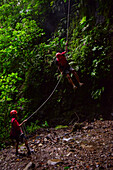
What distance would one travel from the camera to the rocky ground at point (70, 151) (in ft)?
10.7

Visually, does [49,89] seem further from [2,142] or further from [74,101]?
[2,142]

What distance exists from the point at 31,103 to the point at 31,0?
811cm

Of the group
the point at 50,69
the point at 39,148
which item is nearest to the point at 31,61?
the point at 50,69

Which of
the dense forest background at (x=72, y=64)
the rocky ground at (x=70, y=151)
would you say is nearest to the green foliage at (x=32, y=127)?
the dense forest background at (x=72, y=64)

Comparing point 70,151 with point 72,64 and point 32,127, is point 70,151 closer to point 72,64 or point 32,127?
Answer: point 32,127

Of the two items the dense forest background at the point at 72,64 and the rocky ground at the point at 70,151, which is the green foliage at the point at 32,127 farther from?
the rocky ground at the point at 70,151

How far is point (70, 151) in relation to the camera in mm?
3928

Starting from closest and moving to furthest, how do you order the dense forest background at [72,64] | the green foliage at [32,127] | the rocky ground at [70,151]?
the rocky ground at [70,151]
the dense forest background at [72,64]
the green foliage at [32,127]

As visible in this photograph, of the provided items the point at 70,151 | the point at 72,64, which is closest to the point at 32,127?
the point at 70,151

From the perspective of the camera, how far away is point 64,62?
16.6 ft

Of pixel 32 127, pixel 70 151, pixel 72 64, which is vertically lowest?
pixel 70 151

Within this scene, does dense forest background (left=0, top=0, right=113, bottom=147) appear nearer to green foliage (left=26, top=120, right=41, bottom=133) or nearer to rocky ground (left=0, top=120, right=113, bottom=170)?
green foliage (left=26, top=120, right=41, bottom=133)

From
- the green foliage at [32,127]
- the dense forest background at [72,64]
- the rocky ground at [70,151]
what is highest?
the dense forest background at [72,64]

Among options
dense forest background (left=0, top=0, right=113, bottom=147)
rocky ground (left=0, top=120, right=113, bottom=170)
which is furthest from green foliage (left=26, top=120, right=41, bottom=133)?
rocky ground (left=0, top=120, right=113, bottom=170)
